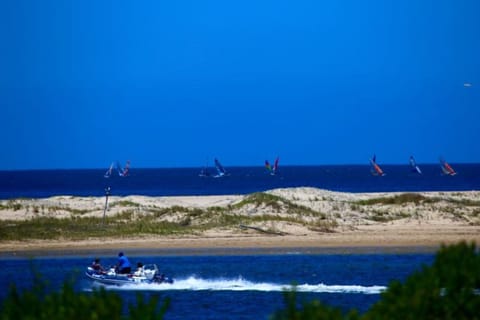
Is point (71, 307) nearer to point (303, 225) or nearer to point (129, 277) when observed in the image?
point (129, 277)

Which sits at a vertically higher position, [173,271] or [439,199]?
[439,199]

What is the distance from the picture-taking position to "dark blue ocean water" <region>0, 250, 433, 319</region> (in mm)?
30547

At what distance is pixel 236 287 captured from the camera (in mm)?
34000

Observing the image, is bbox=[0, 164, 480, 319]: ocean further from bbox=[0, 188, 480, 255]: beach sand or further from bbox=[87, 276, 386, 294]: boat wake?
bbox=[0, 188, 480, 255]: beach sand

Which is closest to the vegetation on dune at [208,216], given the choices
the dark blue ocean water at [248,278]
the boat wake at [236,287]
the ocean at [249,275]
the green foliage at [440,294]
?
the ocean at [249,275]

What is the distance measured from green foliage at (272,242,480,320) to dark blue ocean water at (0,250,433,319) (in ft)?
39.5

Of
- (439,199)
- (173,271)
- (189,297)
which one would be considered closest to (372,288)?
(189,297)

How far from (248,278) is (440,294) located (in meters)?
22.1

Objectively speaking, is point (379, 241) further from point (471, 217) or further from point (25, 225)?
point (25, 225)

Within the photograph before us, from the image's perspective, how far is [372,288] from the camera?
107ft

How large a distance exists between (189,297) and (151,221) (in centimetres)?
2011

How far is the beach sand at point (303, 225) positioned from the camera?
45688 millimetres

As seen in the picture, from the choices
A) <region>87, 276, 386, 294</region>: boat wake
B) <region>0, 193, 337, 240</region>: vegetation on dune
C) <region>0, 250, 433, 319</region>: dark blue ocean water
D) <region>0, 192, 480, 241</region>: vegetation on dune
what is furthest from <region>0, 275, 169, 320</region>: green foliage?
<region>0, 192, 480, 241</region>: vegetation on dune

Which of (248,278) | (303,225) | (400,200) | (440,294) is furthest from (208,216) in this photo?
(440,294)
